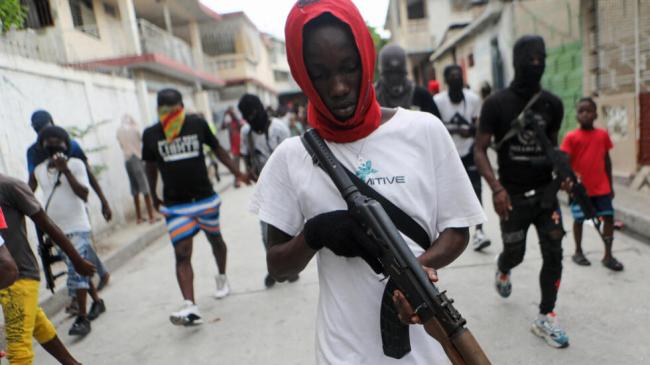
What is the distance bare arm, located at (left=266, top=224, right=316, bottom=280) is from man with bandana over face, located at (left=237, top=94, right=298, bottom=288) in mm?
2798

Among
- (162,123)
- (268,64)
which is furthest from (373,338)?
(268,64)

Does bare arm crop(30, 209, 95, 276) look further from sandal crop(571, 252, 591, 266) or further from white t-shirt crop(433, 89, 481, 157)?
sandal crop(571, 252, 591, 266)

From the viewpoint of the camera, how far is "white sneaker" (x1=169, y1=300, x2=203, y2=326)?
10.8ft

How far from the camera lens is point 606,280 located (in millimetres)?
3467

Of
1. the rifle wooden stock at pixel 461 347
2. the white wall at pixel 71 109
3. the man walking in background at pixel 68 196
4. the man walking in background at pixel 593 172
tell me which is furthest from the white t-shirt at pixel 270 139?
the rifle wooden stock at pixel 461 347

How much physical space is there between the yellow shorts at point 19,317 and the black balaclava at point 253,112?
2321mm

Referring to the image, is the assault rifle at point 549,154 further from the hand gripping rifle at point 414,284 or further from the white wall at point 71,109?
the white wall at point 71,109

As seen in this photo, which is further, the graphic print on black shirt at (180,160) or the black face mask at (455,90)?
the black face mask at (455,90)

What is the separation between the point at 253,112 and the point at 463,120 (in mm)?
2079

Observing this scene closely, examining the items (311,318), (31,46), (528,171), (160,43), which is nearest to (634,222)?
(528,171)

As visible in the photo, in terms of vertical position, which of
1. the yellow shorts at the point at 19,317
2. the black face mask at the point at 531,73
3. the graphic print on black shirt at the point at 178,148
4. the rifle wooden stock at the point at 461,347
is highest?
the black face mask at the point at 531,73

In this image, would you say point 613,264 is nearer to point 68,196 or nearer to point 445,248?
point 445,248

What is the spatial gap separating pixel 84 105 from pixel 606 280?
698 cm

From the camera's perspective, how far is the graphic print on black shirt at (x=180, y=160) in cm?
356
